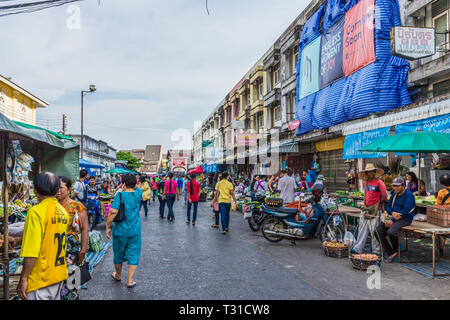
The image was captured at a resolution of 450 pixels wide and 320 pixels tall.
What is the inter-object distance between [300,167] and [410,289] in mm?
18134

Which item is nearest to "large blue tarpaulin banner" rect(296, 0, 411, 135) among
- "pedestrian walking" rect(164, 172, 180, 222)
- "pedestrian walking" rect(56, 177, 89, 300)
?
"pedestrian walking" rect(164, 172, 180, 222)

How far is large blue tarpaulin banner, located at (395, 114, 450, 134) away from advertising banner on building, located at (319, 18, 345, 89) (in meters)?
6.52

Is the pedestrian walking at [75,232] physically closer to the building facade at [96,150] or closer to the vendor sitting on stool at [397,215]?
the vendor sitting on stool at [397,215]

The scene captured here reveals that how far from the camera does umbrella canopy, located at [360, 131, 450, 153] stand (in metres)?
7.52

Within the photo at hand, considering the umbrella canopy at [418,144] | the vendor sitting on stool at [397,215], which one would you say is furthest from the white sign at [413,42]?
the vendor sitting on stool at [397,215]

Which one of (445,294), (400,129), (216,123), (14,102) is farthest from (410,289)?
(216,123)

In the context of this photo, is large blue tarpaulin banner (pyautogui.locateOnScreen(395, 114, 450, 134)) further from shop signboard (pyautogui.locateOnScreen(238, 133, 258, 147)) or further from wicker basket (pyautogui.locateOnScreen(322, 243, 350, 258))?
shop signboard (pyautogui.locateOnScreen(238, 133, 258, 147))

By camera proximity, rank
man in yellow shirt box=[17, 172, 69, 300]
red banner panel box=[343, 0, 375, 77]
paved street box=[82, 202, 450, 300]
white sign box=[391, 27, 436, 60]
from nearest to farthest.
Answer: man in yellow shirt box=[17, 172, 69, 300]
paved street box=[82, 202, 450, 300]
white sign box=[391, 27, 436, 60]
red banner panel box=[343, 0, 375, 77]

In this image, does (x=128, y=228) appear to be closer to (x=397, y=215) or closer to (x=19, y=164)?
(x=19, y=164)

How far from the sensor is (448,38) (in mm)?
11867

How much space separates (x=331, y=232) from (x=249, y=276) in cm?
369

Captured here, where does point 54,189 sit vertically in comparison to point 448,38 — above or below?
below

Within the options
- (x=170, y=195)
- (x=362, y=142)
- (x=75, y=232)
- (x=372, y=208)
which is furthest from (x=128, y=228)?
(x=362, y=142)
